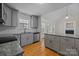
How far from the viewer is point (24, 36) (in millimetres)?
4477

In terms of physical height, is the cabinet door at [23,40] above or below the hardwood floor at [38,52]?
above

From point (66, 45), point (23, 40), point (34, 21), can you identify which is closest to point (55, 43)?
point (66, 45)

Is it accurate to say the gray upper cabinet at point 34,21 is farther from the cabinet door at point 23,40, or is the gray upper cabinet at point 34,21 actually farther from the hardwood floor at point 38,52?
the hardwood floor at point 38,52

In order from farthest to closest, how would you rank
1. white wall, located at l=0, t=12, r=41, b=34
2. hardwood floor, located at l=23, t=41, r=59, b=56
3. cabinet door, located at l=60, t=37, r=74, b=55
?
white wall, located at l=0, t=12, r=41, b=34 < hardwood floor, located at l=23, t=41, r=59, b=56 < cabinet door, located at l=60, t=37, r=74, b=55

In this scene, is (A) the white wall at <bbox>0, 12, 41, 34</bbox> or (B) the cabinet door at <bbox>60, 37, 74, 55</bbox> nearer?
(B) the cabinet door at <bbox>60, 37, 74, 55</bbox>

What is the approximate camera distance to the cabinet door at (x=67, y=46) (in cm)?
245

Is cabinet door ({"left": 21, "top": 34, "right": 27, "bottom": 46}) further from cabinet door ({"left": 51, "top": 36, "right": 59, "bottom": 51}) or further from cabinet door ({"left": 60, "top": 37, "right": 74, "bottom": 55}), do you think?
cabinet door ({"left": 60, "top": 37, "right": 74, "bottom": 55})

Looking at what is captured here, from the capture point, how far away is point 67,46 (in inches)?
103

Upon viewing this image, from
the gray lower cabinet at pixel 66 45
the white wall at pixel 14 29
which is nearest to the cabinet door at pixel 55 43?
the gray lower cabinet at pixel 66 45

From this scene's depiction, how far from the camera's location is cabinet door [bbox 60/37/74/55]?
8.02 ft

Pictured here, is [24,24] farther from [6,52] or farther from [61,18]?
[6,52]

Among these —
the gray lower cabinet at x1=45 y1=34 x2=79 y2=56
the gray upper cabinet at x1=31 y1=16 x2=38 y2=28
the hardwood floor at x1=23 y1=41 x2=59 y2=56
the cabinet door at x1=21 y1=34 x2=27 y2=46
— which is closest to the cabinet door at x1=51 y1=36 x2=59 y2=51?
the gray lower cabinet at x1=45 y1=34 x2=79 y2=56

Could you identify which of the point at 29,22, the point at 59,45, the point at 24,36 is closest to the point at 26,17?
the point at 29,22

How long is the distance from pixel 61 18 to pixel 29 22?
361 cm
